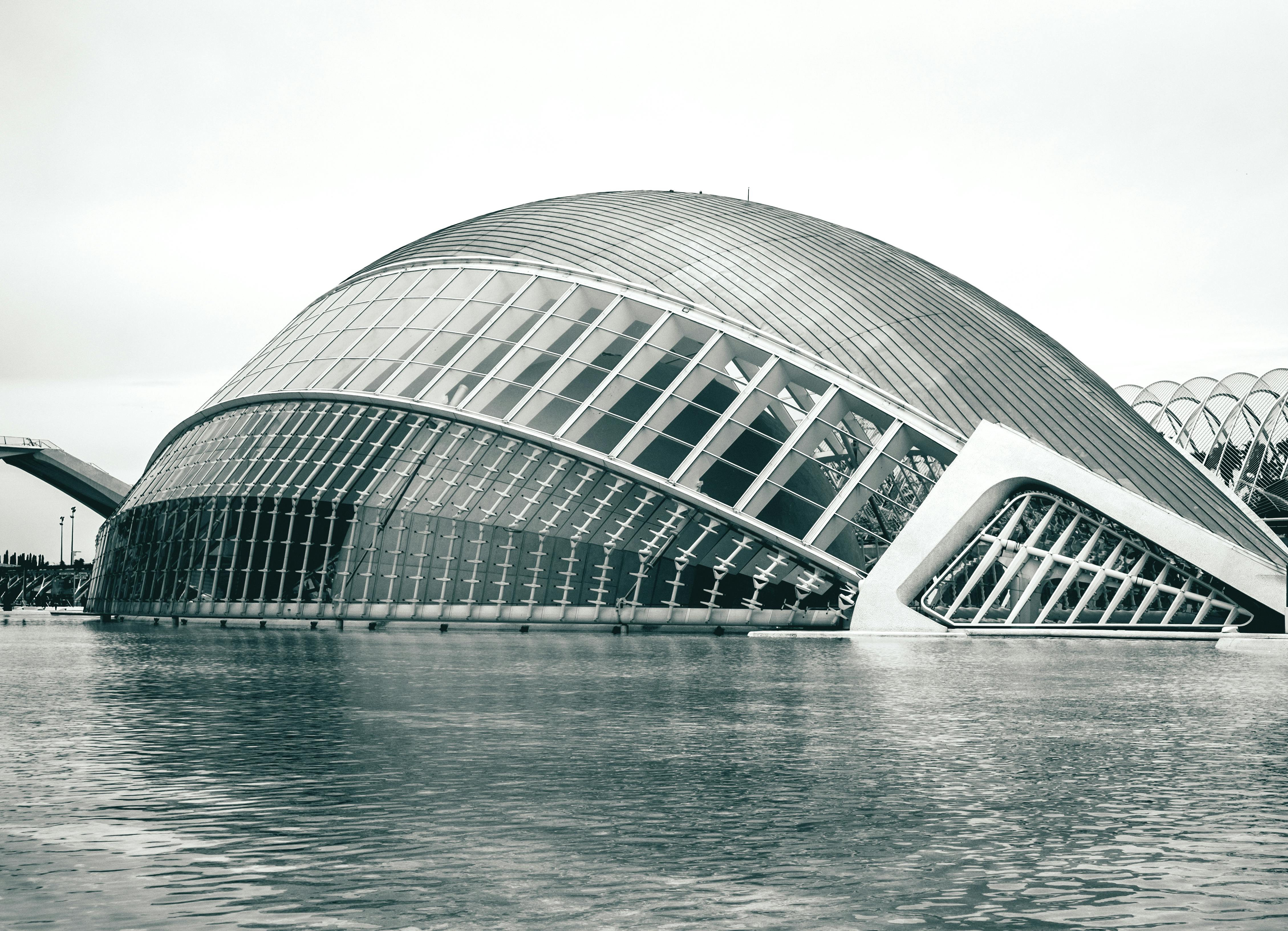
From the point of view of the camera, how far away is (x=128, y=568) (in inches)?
1845

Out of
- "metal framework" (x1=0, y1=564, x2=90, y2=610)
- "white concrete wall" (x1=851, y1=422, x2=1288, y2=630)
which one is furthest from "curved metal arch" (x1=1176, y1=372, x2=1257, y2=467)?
"metal framework" (x1=0, y1=564, x2=90, y2=610)

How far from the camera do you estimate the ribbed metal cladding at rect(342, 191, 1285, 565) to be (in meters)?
35.2

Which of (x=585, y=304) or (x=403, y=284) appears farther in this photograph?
(x=403, y=284)

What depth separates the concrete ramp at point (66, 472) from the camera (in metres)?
89.4

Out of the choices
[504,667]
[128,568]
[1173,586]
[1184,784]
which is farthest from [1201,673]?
[128,568]

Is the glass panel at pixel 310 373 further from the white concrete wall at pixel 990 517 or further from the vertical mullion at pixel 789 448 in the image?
the white concrete wall at pixel 990 517

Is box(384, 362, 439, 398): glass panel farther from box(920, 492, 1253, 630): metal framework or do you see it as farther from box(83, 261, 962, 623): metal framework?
box(920, 492, 1253, 630): metal framework

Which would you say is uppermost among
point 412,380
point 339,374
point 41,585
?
point 339,374

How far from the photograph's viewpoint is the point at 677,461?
38219 mm

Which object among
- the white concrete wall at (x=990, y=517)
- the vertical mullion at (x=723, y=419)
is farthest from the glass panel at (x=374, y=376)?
the white concrete wall at (x=990, y=517)

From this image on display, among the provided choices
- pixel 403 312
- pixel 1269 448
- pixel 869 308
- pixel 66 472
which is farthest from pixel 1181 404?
pixel 66 472

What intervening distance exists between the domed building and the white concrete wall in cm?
6

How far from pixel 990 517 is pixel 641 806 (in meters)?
26.1

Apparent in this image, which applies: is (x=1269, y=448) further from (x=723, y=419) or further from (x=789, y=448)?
(x=723, y=419)
